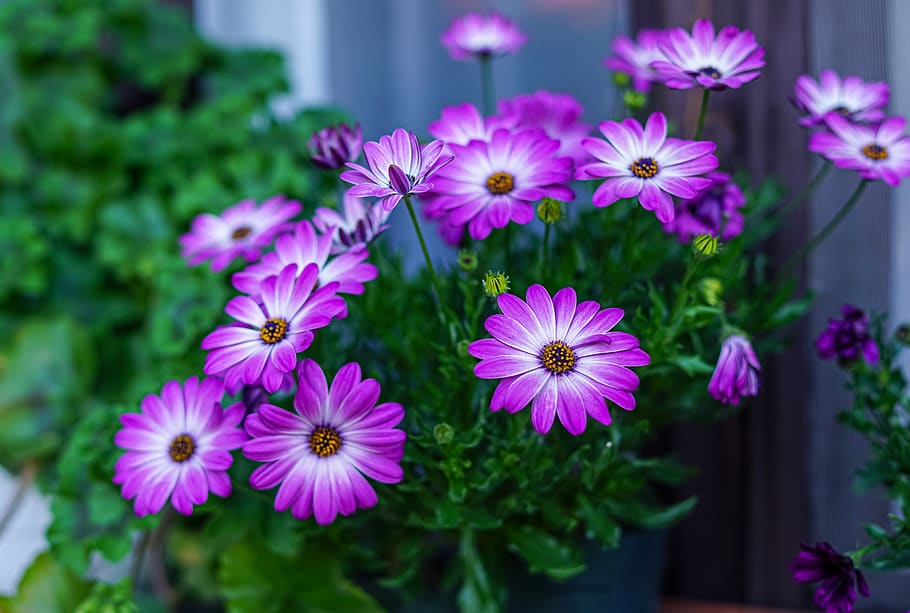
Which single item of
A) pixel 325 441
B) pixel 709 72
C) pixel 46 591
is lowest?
pixel 46 591

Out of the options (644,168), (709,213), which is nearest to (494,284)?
(644,168)

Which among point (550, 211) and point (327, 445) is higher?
point (550, 211)

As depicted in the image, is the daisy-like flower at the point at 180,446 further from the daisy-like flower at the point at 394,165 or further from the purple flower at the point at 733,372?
the purple flower at the point at 733,372

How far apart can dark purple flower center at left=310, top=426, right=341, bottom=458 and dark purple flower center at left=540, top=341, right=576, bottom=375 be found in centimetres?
15

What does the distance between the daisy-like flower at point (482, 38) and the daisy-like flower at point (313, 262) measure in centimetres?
28

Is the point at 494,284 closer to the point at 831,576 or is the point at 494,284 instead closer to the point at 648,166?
the point at 648,166

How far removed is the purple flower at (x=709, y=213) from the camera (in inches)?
26.0

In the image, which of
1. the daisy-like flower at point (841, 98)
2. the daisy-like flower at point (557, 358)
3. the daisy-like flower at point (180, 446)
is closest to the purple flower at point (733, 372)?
the daisy-like flower at point (557, 358)

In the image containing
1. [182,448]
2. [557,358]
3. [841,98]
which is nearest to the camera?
[557,358]

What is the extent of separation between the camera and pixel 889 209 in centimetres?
81

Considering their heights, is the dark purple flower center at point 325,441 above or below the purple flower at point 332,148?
below

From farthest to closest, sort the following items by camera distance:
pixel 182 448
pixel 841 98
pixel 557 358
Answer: pixel 841 98 → pixel 182 448 → pixel 557 358

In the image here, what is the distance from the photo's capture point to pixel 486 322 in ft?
1.63

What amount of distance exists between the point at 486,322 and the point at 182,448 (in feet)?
0.86
